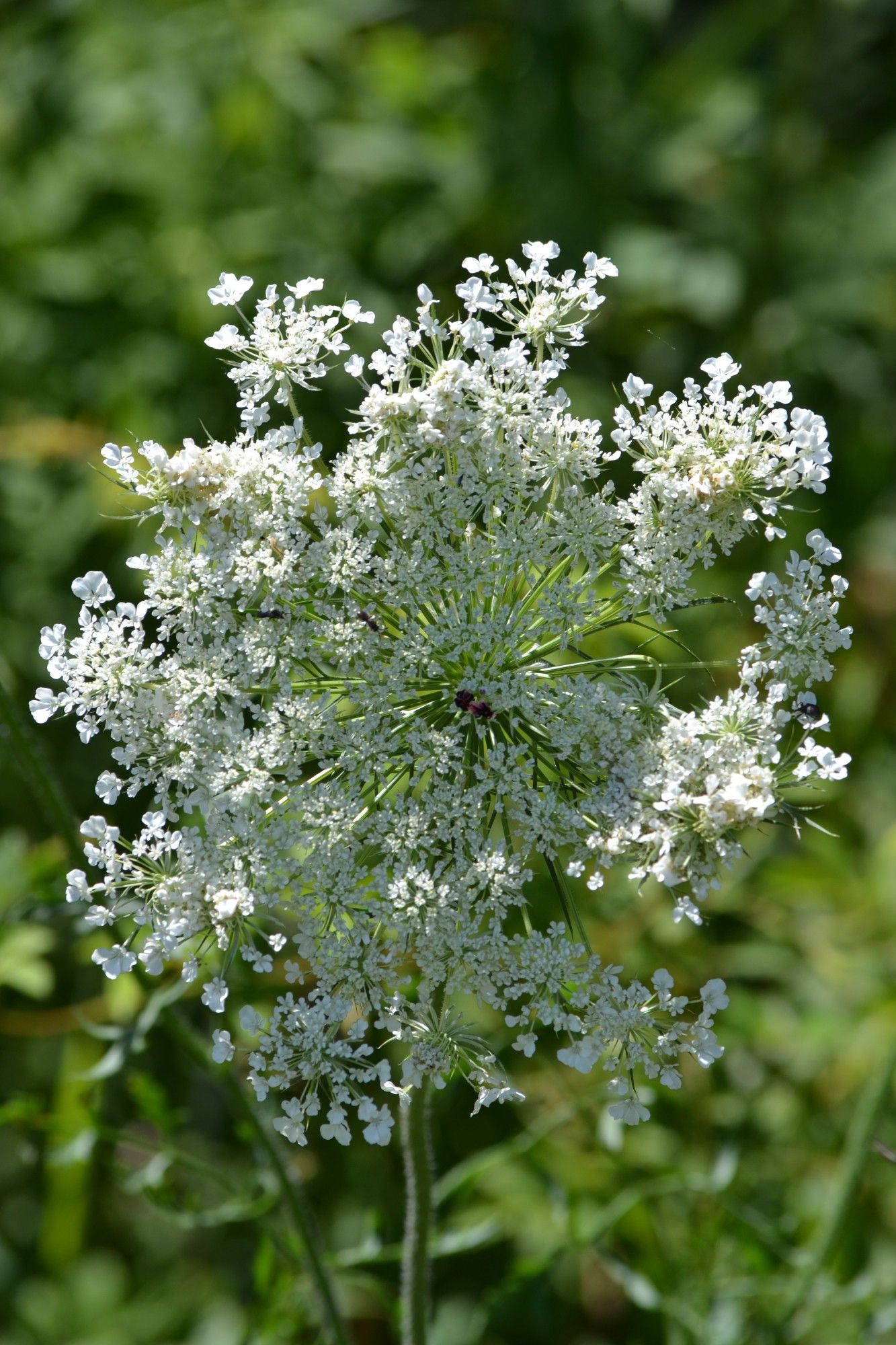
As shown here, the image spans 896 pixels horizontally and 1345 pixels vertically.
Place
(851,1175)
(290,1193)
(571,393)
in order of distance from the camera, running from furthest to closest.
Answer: (571,393)
(851,1175)
(290,1193)

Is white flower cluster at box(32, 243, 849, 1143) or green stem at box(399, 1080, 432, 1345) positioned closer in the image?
white flower cluster at box(32, 243, 849, 1143)

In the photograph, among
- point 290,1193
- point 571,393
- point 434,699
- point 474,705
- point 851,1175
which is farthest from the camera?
point 571,393

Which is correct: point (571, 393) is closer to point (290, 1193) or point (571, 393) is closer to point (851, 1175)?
point (851, 1175)

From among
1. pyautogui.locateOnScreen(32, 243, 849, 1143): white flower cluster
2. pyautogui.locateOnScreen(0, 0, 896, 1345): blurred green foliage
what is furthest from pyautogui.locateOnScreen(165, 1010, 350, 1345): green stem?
pyautogui.locateOnScreen(32, 243, 849, 1143): white flower cluster

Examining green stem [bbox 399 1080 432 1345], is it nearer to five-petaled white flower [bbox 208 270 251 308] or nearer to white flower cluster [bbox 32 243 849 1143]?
white flower cluster [bbox 32 243 849 1143]

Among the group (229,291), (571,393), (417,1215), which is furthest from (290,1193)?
(571,393)

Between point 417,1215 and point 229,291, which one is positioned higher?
point 229,291
